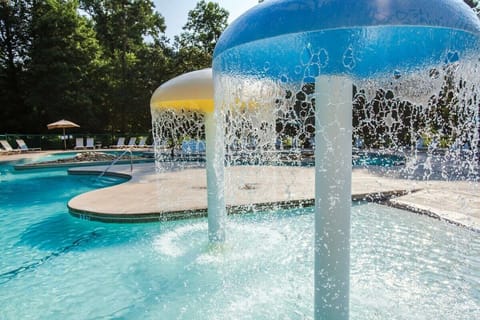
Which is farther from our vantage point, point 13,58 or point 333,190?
point 13,58

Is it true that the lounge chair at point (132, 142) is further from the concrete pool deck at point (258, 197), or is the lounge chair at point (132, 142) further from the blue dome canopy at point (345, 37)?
the blue dome canopy at point (345, 37)

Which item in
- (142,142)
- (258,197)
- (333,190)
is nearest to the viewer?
(333,190)

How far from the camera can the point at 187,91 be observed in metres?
4.25

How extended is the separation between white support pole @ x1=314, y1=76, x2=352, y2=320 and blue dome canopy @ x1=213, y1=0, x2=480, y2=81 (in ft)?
0.83

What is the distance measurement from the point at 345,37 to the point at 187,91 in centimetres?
218

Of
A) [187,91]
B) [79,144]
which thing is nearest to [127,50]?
[79,144]

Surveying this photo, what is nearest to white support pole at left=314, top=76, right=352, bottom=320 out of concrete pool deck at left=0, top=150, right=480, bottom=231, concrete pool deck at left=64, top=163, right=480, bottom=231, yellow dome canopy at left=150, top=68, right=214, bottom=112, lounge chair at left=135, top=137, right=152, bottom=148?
yellow dome canopy at left=150, top=68, right=214, bottom=112

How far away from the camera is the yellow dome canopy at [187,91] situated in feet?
14.0

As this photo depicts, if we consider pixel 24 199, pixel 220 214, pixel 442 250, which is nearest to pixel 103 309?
pixel 220 214

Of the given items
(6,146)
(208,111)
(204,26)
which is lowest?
(6,146)

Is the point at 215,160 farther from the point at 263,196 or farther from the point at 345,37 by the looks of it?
the point at 263,196

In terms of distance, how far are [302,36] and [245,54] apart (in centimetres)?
54

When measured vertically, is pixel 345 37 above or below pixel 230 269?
above

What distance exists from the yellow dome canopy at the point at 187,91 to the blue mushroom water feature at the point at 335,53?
94cm
